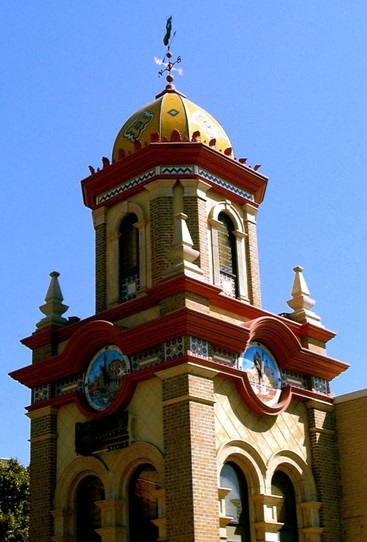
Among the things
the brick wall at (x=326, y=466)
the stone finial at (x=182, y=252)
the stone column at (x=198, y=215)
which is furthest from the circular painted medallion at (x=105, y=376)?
the brick wall at (x=326, y=466)

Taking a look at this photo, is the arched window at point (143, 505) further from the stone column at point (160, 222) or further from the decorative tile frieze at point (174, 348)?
the stone column at point (160, 222)

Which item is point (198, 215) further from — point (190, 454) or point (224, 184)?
point (190, 454)

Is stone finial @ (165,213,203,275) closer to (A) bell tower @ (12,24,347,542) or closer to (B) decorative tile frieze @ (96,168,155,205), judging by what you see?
(A) bell tower @ (12,24,347,542)

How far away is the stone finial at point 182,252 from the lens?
18.8 m

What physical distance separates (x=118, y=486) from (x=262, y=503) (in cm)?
302

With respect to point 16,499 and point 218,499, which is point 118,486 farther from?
point 16,499

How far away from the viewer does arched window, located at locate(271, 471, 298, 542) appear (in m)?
19.6

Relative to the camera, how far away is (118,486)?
61.3ft

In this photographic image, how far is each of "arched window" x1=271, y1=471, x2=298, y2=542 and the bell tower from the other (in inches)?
1.7

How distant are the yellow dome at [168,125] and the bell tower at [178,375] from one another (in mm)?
44

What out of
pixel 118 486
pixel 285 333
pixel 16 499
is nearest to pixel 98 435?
pixel 118 486

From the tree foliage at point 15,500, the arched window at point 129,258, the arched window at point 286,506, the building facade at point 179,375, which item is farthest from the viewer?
the tree foliage at point 15,500

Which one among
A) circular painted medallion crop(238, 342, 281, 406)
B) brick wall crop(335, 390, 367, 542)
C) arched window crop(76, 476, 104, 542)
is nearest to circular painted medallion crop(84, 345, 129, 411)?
arched window crop(76, 476, 104, 542)

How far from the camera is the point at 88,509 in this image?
19.7 m
